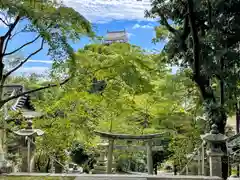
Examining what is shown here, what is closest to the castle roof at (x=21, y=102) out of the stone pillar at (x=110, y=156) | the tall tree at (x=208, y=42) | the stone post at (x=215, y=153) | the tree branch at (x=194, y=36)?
the stone pillar at (x=110, y=156)

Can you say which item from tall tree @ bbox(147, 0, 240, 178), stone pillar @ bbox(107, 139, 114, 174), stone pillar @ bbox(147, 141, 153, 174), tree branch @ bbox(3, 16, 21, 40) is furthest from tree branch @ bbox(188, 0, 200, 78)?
tree branch @ bbox(3, 16, 21, 40)

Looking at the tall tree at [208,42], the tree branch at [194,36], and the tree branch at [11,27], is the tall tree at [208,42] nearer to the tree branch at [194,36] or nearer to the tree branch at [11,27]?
the tree branch at [194,36]

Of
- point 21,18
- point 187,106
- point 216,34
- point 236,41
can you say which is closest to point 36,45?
point 21,18

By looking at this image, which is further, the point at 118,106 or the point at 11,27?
the point at 118,106

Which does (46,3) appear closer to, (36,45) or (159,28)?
(36,45)

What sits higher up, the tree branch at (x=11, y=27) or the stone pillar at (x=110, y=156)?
the tree branch at (x=11, y=27)

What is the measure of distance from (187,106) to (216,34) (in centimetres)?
464

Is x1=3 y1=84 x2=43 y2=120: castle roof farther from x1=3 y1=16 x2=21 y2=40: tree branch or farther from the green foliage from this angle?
x1=3 y1=16 x2=21 y2=40: tree branch

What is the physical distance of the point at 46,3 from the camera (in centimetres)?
548

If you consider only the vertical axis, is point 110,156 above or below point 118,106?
below

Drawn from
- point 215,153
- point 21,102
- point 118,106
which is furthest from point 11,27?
point 21,102

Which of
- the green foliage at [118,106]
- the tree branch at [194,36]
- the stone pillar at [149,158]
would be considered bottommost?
the stone pillar at [149,158]

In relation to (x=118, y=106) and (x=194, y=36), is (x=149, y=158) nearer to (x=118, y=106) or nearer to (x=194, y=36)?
(x=118, y=106)

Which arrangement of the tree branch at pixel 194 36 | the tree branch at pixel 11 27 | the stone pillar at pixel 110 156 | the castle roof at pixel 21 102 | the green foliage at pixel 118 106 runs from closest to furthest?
1. the tree branch at pixel 11 27
2. the tree branch at pixel 194 36
3. the stone pillar at pixel 110 156
4. the green foliage at pixel 118 106
5. the castle roof at pixel 21 102
